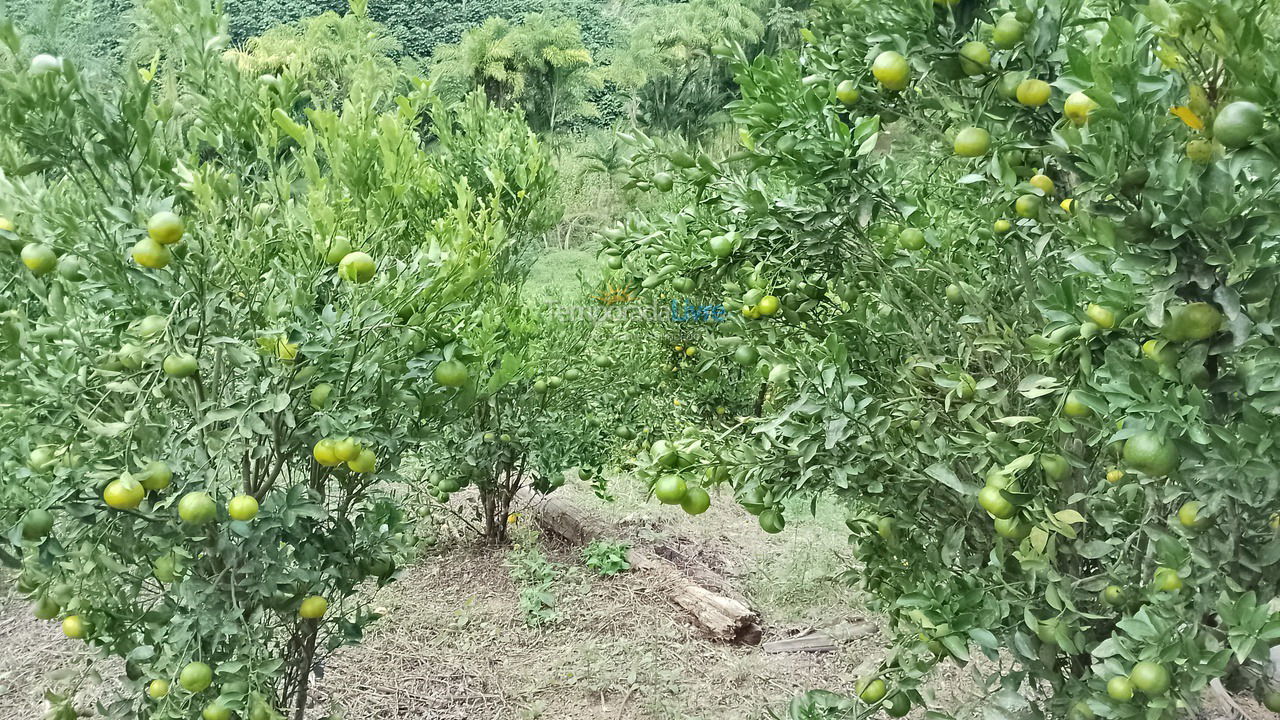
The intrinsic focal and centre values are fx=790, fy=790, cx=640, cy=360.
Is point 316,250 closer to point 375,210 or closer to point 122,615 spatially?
point 375,210

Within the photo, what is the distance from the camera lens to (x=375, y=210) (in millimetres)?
1597

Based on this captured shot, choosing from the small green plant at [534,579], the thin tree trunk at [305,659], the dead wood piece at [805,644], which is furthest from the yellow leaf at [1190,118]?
the small green plant at [534,579]

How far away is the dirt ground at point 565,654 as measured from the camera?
278 cm

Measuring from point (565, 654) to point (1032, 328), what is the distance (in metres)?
2.37

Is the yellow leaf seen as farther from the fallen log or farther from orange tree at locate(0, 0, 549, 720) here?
the fallen log

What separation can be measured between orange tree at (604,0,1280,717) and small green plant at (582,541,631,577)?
6.90ft

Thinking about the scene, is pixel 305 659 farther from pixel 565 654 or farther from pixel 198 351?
pixel 565 654

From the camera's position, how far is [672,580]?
3.69 m

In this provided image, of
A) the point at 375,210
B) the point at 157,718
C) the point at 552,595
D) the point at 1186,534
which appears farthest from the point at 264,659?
the point at 552,595

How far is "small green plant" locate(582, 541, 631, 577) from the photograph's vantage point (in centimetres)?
383

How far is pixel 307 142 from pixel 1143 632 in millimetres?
1600

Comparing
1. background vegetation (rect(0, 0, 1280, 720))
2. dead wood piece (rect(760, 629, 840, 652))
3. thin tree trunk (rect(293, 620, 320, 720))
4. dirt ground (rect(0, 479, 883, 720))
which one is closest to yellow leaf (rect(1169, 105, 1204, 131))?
background vegetation (rect(0, 0, 1280, 720))

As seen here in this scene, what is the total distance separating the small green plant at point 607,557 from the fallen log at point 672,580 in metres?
0.06

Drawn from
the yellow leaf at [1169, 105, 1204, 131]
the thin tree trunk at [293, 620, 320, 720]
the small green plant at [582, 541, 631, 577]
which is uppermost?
the yellow leaf at [1169, 105, 1204, 131]
